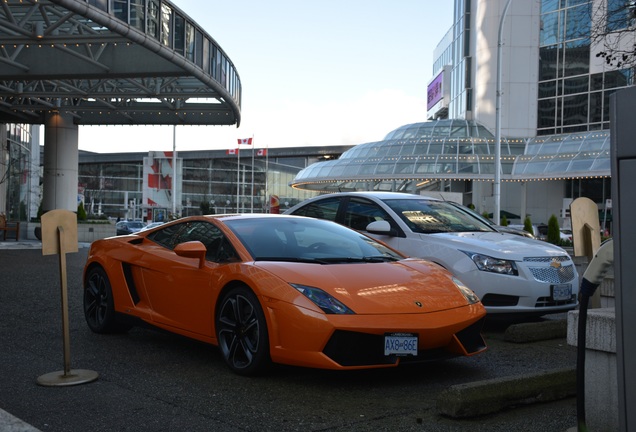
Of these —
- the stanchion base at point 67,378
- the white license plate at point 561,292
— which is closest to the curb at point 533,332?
the white license plate at point 561,292

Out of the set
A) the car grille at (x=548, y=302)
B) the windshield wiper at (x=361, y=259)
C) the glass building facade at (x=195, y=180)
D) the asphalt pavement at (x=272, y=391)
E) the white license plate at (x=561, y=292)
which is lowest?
the asphalt pavement at (x=272, y=391)

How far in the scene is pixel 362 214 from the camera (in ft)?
32.5

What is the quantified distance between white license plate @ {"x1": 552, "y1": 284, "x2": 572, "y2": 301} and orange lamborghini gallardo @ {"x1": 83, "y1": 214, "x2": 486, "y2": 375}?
235cm

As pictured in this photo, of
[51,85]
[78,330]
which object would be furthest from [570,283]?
[51,85]

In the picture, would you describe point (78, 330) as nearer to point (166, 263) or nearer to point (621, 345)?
point (166, 263)

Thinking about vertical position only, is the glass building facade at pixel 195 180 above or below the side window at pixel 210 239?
above

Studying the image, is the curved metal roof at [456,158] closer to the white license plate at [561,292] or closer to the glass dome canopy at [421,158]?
the glass dome canopy at [421,158]

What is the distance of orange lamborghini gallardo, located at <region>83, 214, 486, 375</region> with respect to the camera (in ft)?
18.2

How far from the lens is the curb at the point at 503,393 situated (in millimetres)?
4785

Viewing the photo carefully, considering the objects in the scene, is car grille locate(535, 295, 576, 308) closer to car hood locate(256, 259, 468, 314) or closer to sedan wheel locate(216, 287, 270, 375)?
car hood locate(256, 259, 468, 314)

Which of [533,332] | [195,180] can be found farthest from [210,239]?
[195,180]

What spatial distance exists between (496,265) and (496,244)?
0.39 metres

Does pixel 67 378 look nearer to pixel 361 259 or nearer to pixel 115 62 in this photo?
pixel 361 259

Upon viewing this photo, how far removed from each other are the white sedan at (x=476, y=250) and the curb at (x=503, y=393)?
299 cm
